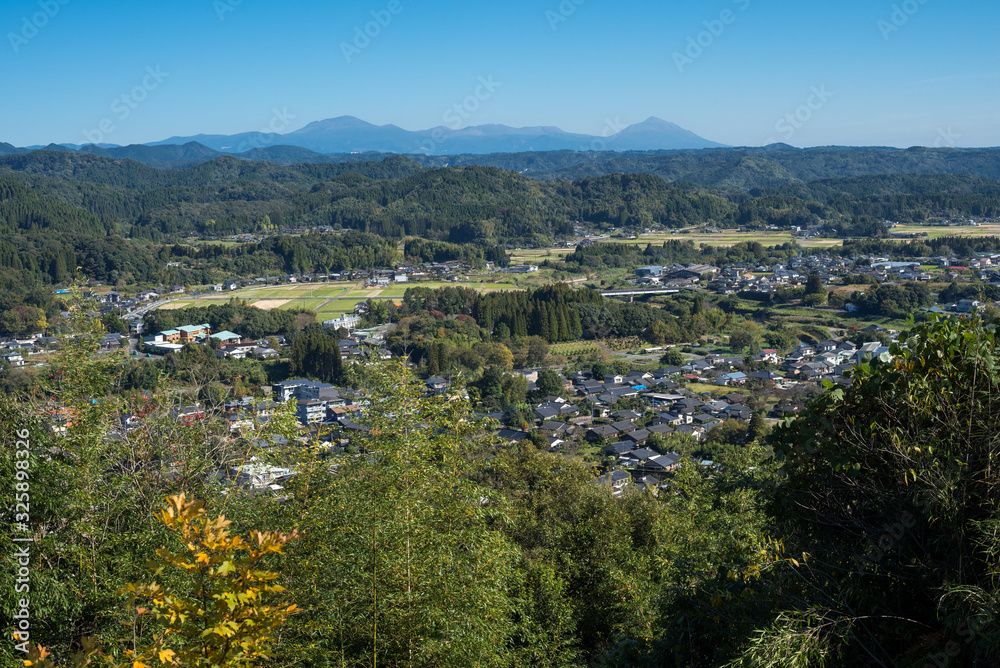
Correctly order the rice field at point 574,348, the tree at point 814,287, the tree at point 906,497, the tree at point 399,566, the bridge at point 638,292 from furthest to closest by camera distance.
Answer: the bridge at point 638,292 → the tree at point 814,287 → the rice field at point 574,348 → the tree at point 399,566 → the tree at point 906,497

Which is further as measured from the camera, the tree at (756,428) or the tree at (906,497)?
the tree at (756,428)

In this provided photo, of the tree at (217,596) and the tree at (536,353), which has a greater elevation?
the tree at (217,596)

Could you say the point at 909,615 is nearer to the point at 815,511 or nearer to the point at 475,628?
the point at 815,511

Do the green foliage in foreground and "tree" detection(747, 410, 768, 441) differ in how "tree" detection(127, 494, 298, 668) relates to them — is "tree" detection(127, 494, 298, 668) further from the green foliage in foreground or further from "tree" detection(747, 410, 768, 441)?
"tree" detection(747, 410, 768, 441)

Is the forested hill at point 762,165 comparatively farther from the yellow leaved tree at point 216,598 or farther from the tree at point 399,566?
the yellow leaved tree at point 216,598

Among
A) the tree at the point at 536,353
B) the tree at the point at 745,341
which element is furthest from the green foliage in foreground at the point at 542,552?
the tree at the point at 745,341

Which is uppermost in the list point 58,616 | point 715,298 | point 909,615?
point 909,615

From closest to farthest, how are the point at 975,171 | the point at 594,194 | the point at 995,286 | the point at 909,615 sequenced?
the point at 909,615 → the point at 995,286 → the point at 594,194 → the point at 975,171

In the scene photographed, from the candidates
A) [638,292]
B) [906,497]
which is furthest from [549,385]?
[638,292]

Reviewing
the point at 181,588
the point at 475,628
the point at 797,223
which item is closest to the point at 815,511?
the point at 475,628

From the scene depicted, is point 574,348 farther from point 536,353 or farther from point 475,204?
point 475,204

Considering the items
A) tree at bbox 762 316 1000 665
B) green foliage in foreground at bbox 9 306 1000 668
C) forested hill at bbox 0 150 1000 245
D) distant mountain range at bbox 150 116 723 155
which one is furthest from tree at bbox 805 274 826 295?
distant mountain range at bbox 150 116 723 155
